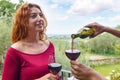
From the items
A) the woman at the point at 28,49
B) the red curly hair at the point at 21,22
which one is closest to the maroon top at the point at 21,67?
the woman at the point at 28,49

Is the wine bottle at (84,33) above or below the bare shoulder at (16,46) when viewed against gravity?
above

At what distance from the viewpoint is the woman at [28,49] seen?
1.52m

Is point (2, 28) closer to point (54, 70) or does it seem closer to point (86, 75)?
point (54, 70)

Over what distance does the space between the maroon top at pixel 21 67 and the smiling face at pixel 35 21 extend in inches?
6.6

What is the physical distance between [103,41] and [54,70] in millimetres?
4837

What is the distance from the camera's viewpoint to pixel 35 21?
1.58 m

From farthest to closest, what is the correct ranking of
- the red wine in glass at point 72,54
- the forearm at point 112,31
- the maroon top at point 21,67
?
the maroon top at point 21,67, the forearm at point 112,31, the red wine in glass at point 72,54

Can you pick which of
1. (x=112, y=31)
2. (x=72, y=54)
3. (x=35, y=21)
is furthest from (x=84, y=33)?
(x=35, y=21)

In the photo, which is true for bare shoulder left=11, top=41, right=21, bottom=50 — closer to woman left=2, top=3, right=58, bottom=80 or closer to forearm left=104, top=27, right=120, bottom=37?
woman left=2, top=3, right=58, bottom=80

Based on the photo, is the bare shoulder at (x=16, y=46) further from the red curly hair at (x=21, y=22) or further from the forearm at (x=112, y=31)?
the forearm at (x=112, y=31)

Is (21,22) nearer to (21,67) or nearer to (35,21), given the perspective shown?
(35,21)

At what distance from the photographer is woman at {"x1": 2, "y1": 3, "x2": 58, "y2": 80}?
4.99ft

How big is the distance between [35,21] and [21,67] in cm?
28

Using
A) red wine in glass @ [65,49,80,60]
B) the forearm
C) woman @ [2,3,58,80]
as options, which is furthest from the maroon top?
red wine in glass @ [65,49,80,60]
